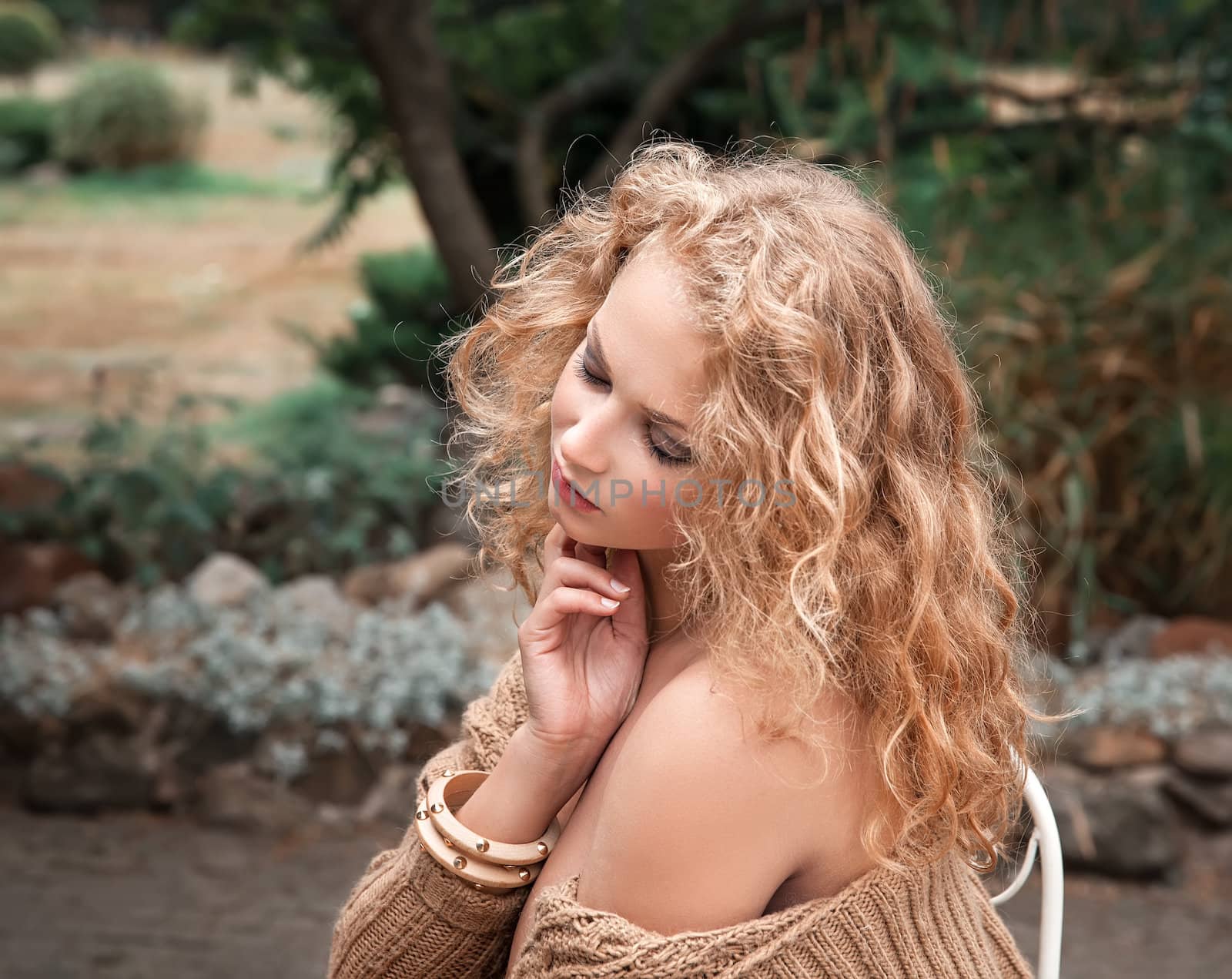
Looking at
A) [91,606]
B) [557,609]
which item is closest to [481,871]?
[557,609]

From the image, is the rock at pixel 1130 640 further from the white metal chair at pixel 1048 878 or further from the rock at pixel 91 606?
the rock at pixel 91 606

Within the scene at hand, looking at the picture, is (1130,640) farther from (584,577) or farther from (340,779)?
(584,577)

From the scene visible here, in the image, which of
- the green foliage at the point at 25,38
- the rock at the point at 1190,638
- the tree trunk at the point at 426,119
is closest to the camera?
the rock at the point at 1190,638

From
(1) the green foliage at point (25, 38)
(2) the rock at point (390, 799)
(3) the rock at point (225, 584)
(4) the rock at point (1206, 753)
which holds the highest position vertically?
(1) the green foliage at point (25, 38)

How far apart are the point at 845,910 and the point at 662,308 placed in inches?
22.6

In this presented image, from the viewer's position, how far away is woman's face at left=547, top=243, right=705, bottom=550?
1.16 metres

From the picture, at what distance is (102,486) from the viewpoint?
4.71 metres

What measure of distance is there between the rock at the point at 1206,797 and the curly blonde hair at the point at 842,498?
269cm

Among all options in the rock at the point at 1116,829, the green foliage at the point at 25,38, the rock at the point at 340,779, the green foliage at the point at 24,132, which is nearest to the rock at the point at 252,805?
the rock at the point at 340,779

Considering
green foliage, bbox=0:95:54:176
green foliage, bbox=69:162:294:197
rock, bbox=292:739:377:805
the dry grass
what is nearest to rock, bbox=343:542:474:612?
rock, bbox=292:739:377:805

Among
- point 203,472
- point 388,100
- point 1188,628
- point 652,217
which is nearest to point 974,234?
point 1188,628

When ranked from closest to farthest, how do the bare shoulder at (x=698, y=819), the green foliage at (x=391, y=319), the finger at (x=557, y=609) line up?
the bare shoulder at (x=698, y=819) → the finger at (x=557, y=609) → the green foliage at (x=391, y=319)

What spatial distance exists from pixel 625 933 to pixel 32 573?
153 inches

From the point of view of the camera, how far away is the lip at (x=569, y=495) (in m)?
1.21
